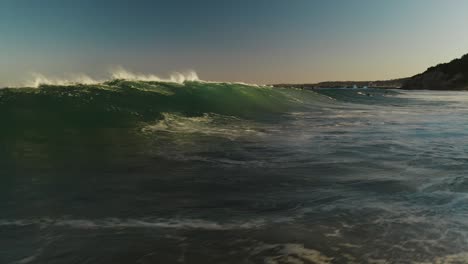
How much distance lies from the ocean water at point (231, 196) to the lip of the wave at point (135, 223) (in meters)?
0.02

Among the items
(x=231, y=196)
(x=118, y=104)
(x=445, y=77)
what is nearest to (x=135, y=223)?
(x=231, y=196)

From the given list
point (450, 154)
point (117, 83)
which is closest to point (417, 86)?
point (117, 83)

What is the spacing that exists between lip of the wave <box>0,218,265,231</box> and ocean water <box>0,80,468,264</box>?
22 mm

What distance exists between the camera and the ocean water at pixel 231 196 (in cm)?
414

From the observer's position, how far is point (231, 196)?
20.0ft

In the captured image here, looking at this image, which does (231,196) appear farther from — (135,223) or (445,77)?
(445,77)

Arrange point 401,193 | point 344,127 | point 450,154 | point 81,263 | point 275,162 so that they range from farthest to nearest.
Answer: point 344,127 → point 450,154 → point 275,162 → point 401,193 → point 81,263

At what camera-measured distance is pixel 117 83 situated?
2383 cm

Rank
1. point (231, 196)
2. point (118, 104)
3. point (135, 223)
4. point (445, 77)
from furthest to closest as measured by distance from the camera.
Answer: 1. point (445, 77)
2. point (118, 104)
3. point (231, 196)
4. point (135, 223)

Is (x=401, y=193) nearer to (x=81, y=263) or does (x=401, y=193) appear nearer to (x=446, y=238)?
(x=446, y=238)

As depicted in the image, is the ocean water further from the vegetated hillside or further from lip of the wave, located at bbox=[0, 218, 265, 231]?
the vegetated hillside

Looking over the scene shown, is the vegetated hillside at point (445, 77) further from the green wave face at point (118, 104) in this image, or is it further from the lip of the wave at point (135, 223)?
the lip of the wave at point (135, 223)

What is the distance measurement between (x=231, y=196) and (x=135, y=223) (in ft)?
5.21

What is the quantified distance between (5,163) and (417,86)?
12883cm
